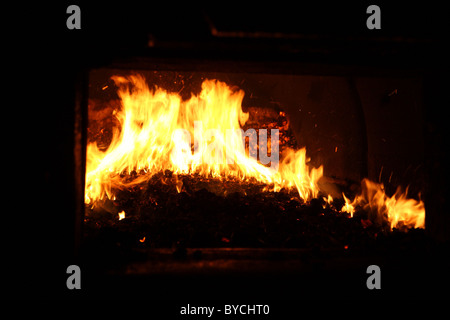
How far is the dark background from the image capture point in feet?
5.65

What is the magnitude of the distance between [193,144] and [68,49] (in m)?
2.46

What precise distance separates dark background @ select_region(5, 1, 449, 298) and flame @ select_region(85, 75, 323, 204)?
181 centimetres

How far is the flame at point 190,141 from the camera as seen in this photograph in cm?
378

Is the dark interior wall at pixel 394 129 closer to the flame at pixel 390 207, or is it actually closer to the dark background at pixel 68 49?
the flame at pixel 390 207

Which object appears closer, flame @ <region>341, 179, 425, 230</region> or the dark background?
the dark background

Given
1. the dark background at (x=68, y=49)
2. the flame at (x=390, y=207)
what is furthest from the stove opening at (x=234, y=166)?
the dark background at (x=68, y=49)

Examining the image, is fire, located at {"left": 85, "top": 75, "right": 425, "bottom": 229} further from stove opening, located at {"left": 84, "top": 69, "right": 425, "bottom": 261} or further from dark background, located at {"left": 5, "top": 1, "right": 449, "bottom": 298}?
dark background, located at {"left": 5, "top": 1, "right": 449, "bottom": 298}

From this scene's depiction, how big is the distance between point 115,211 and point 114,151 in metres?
1.08

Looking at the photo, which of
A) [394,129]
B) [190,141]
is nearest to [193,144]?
[190,141]

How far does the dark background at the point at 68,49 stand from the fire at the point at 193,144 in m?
1.64

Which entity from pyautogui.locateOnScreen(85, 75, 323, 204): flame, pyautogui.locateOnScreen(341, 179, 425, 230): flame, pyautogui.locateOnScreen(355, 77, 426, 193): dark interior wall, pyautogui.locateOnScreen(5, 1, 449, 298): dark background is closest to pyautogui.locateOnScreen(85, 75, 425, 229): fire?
pyautogui.locateOnScreen(85, 75, 323, 204): flame

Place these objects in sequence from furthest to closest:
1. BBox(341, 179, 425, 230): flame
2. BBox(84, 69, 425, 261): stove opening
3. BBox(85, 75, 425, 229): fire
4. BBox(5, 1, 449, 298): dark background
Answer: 1. BBox(85, 75, 425, 229): fire
2. BBox(341, 179, 425, 230): flame
3. BBox(84, 69, 425, 261): stove opening
4. BBox(5, 1, 449, 298): dark background

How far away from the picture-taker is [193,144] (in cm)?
414
